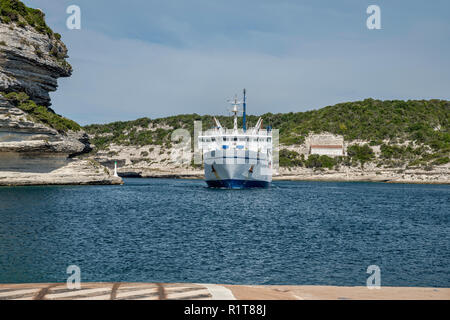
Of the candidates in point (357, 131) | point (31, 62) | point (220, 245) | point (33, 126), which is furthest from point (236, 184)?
point (357, 131)

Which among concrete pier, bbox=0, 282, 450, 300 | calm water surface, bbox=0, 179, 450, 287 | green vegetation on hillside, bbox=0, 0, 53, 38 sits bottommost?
calm water surface, bbox=0, 179, 450, 287

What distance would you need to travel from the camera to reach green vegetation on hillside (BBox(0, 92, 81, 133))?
2111 inches

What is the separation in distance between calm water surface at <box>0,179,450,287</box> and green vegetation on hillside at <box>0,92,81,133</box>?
21347mm

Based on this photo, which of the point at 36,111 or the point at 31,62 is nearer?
the point at 31,62

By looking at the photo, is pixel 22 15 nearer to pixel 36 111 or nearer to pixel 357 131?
pixel 36 111

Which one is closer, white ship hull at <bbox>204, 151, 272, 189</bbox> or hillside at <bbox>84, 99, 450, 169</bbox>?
white ship hull at <bbox>204, 151, 272, 189</bbox>

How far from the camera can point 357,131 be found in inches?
5423

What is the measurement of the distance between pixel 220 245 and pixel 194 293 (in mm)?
12890

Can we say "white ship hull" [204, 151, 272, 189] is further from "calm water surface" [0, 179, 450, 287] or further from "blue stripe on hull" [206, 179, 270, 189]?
"calm water surface" [0, 179, 450, 287]

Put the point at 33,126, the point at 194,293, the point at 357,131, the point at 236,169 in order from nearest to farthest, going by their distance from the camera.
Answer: the point at 194,293 < the point at 33,126 < the point at 236,169 < the point at 357,131

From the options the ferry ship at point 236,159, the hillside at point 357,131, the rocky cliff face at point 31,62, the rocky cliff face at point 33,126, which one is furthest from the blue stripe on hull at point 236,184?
the hillside at point 357,131

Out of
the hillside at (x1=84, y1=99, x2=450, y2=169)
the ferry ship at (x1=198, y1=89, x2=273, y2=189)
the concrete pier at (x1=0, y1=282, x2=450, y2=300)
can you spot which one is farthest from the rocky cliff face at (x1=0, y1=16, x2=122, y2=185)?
the hillside at (x1=84, y1=99, x2=450, y2=169)

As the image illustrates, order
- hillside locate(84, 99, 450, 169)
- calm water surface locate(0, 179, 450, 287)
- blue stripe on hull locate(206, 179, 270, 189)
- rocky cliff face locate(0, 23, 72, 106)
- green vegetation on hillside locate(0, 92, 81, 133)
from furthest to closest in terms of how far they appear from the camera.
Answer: hillside locate(84, 99, 450, 169)
blue stripe on hull locate(206, 179, 270, 189)
green vegetation on hillside locate(0, 92, 81, 133)
rocky cliff face locate(0, 23, 72, 106)
calm water surface locate(0, 179, 450, 287)
